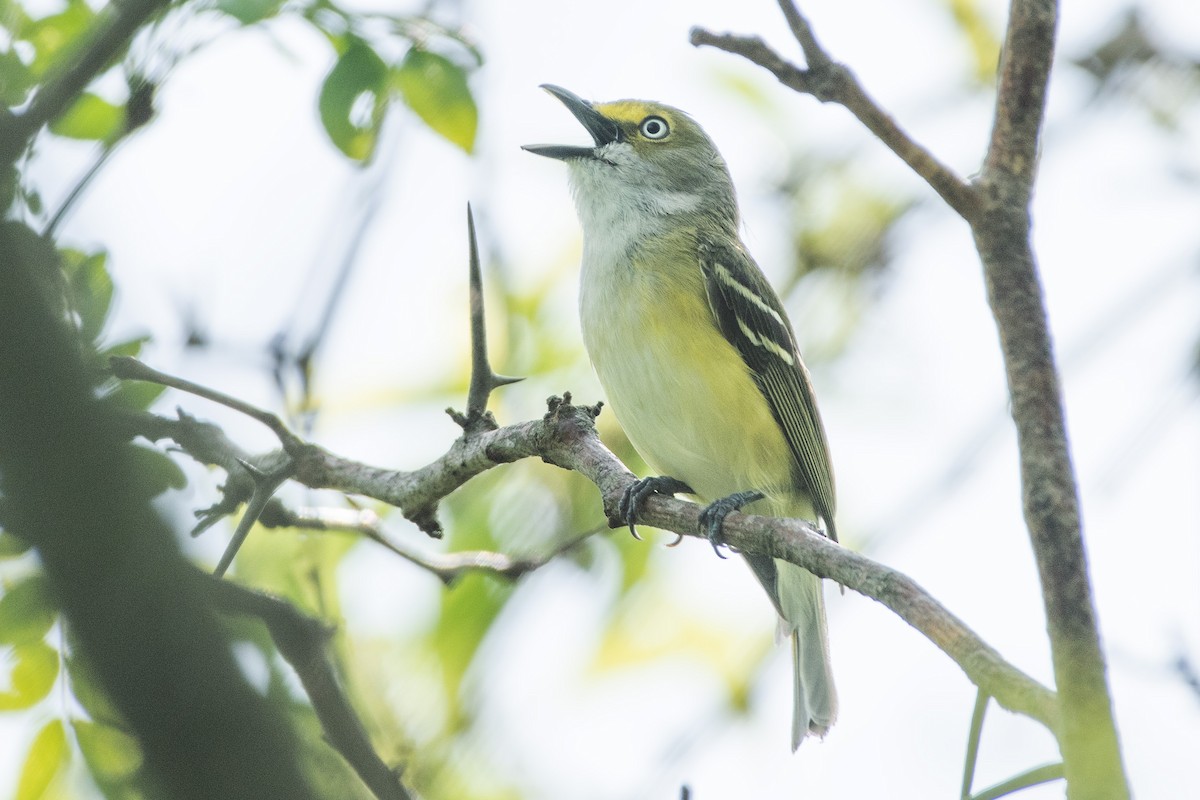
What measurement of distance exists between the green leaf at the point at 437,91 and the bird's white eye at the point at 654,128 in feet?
10.2

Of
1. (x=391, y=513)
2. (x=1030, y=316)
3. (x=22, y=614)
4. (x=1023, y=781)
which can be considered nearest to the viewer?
(x=1023, y=781)

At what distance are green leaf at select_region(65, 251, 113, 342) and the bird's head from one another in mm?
3109

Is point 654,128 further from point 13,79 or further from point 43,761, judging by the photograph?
point 43,761

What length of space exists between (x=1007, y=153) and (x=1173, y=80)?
187 inches

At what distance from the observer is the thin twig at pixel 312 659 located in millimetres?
2434

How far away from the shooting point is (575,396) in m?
5.38

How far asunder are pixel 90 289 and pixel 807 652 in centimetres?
386

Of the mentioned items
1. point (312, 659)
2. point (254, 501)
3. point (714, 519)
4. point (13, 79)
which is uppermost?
point (714, 519)

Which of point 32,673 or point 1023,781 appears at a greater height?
point 1023,781

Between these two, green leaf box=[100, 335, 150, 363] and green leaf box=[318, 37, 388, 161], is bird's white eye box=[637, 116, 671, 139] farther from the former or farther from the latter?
green leaf box=[100, 335, 150, 363]

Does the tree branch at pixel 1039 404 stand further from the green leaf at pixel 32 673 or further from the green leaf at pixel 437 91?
the green leaf at pixel 32 673

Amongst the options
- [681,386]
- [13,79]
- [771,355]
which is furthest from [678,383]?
[13,79]

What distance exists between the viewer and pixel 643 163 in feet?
20.9

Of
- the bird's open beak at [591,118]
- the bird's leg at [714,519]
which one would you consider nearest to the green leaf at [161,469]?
the bird's leg at [714,519]
